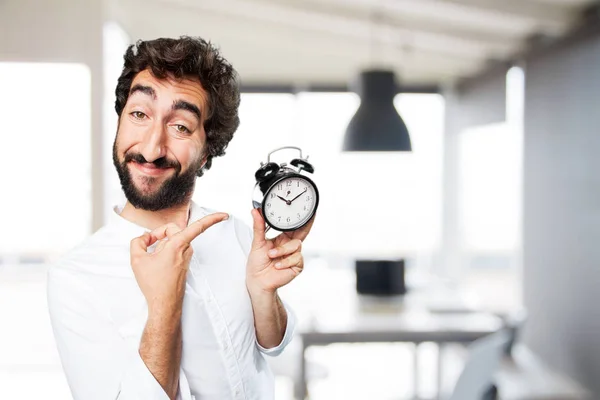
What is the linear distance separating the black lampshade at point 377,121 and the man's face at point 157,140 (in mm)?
2809

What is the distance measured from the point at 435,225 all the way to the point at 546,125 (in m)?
3.43

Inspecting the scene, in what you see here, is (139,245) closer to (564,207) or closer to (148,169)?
(148,169)

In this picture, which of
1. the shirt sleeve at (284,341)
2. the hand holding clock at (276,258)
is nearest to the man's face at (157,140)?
the hand holding clock at (276,258)

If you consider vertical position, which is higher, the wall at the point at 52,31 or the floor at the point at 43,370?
the wall at the point at 52,31

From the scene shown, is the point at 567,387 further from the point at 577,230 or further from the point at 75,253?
the point at 75,253

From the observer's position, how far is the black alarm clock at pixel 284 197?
149cm

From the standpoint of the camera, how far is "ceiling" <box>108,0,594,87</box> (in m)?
5.21

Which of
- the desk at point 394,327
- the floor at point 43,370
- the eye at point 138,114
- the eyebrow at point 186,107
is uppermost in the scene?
the eyebrow at point 186,107

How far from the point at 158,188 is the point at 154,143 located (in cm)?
10

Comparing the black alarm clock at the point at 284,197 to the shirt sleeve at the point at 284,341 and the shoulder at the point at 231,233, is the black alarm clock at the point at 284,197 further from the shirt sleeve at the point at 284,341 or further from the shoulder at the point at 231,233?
Answer: the shirt sleeve at the point at 284,341

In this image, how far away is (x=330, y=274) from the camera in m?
5.65

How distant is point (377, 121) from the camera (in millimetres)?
4285

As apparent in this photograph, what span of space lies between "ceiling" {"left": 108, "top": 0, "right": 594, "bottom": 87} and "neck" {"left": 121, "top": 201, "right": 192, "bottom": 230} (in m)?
3.87

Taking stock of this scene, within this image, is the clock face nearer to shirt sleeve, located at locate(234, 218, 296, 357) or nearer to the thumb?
the thumb
